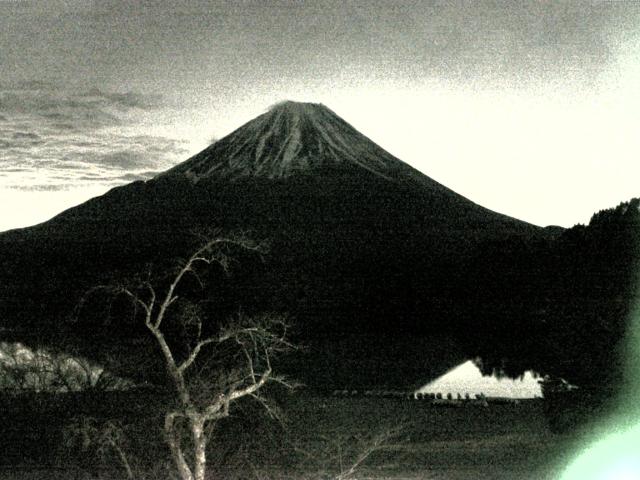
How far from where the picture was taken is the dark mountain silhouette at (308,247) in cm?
2402

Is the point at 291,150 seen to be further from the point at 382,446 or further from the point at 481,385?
the point at 382,446

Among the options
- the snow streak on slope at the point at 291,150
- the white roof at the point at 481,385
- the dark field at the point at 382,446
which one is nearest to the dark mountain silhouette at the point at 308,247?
the snow streak on slope at the point at 291,150

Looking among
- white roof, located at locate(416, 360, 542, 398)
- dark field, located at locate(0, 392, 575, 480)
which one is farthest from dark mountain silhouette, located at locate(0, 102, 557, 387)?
dark field, located at locate(0, 392, 575, 480)

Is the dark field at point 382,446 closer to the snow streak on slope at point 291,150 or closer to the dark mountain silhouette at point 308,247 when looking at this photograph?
the dark mountain silhouette at point 308,247

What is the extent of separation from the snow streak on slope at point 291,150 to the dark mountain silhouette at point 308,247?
130 mm

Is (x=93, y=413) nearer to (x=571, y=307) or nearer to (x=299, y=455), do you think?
(x=299, y=455)

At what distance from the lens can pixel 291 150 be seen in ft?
189

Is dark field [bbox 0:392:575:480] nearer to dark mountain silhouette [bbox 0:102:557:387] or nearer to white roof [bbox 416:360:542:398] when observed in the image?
white roof [bbox 416:360:542:398]

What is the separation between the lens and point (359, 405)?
14.1 m

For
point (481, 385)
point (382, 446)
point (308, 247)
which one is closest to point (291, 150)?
point (308, 247)

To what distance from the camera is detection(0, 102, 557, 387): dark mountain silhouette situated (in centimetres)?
2402

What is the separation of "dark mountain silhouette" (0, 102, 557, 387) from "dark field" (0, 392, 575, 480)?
490cm

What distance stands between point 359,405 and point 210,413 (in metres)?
7.56

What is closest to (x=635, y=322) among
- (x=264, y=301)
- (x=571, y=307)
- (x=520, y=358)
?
(x=571, y=307)
